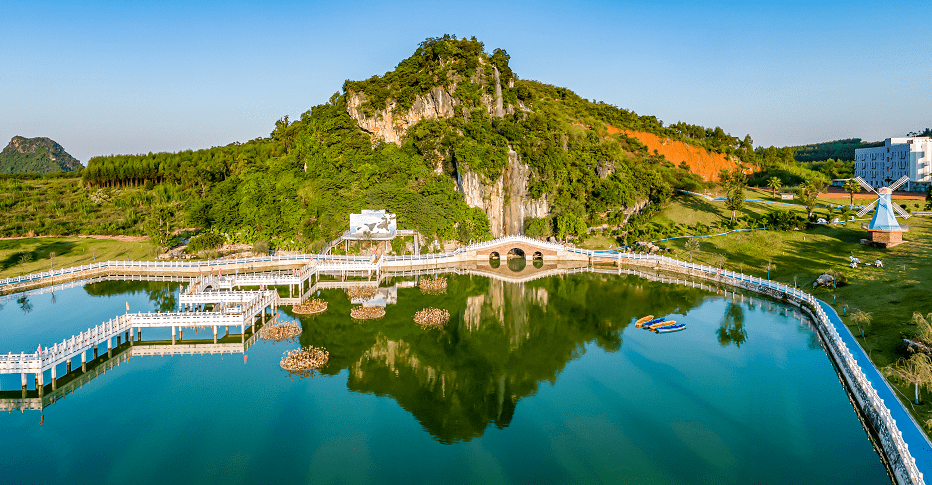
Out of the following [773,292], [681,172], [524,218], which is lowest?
[773,292]

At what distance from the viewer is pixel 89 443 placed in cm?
2630

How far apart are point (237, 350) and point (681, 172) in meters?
85.2

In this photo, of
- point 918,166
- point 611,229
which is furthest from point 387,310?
point 918,166

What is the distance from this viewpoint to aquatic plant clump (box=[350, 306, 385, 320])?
153 ft

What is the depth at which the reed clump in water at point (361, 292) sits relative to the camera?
2093 inches

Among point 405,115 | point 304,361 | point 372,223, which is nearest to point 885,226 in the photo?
point 372,223

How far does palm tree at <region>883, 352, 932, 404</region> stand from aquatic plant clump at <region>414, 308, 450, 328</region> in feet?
99.0

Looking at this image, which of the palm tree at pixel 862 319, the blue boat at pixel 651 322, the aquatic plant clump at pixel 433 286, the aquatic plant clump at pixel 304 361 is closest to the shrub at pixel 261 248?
the aquatic plant clump at pixel 433 286

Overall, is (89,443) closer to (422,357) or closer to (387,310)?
(422,357)

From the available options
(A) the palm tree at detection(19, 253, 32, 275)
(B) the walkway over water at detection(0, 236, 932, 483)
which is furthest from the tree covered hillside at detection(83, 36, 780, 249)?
(A) the palm tree at detection(19, 253, 32, 275)

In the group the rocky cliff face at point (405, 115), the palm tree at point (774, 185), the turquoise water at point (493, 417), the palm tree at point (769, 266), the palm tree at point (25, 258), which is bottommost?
the turquoise water at point (493, 417)

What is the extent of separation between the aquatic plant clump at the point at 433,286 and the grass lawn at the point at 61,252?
38.6 metres

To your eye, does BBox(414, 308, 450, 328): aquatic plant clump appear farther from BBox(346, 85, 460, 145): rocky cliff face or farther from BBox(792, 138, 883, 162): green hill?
BBox(792, 138, 883, 162): green hill

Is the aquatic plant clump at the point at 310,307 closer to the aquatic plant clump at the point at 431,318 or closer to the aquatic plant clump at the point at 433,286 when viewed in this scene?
the aquatic plant clump at the point at 431,318
